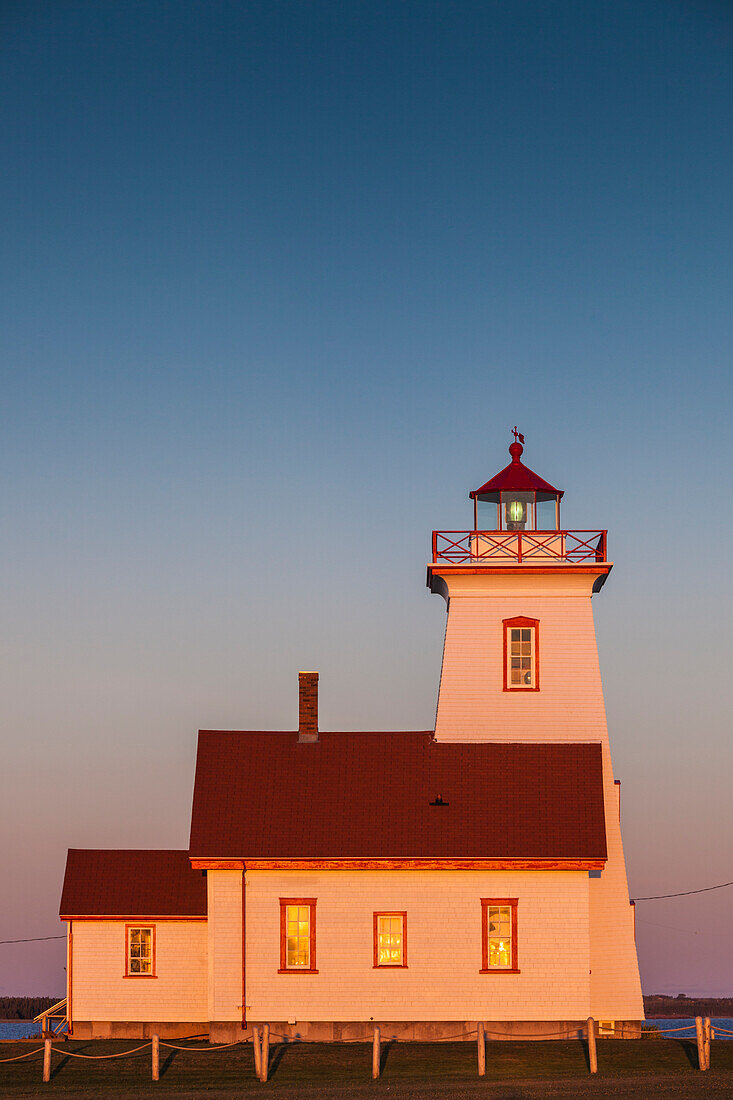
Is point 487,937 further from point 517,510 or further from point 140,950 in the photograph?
point 517,510

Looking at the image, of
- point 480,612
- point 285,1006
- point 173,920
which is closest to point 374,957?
point 285,1006

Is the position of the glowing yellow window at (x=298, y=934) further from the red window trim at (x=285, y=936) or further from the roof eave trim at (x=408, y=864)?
the roof eave trim at (x=408, y=864)

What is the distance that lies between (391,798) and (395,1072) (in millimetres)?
7120

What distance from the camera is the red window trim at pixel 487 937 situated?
33.6m

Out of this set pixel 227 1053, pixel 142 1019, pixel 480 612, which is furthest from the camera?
pixel 480 612

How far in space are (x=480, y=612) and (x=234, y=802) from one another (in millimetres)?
7679

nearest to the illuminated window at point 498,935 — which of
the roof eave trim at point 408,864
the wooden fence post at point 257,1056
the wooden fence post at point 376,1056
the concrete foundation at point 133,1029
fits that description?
the roof eave trim at point 408,864

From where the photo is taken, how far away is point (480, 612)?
37.1 m

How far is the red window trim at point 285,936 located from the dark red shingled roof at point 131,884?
2.11 m

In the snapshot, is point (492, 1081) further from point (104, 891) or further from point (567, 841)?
point (104, 891)

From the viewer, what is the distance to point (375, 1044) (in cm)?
2981

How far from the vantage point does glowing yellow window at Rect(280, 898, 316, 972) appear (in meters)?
33.8

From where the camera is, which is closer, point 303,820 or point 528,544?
point 303,820

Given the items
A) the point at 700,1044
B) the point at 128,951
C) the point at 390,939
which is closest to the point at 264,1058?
the point at 390,939
